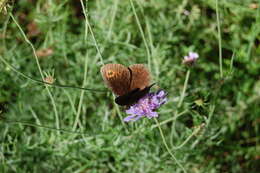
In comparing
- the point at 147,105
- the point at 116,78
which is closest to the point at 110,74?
the point at 116,78

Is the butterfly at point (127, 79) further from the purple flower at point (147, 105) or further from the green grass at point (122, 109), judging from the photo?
the green grass at point (122, 109)

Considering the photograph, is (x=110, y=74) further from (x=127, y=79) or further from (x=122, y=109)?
(x=122, y=109)

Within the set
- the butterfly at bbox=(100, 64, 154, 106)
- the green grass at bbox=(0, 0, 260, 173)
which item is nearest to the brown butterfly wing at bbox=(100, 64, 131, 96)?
the butterfly at bbox=(100, 64, 154, 106)

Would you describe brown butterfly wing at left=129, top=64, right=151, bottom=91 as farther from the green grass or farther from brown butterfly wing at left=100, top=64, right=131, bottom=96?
the green grass

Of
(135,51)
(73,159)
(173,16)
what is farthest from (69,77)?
(173,16)

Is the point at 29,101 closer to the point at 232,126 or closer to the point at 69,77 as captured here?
the point at 69,77

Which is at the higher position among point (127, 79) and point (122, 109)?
point (127, 79)

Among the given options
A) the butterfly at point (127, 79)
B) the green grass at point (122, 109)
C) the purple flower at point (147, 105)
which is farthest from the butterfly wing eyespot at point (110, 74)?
the green grass at point (122, 109)
